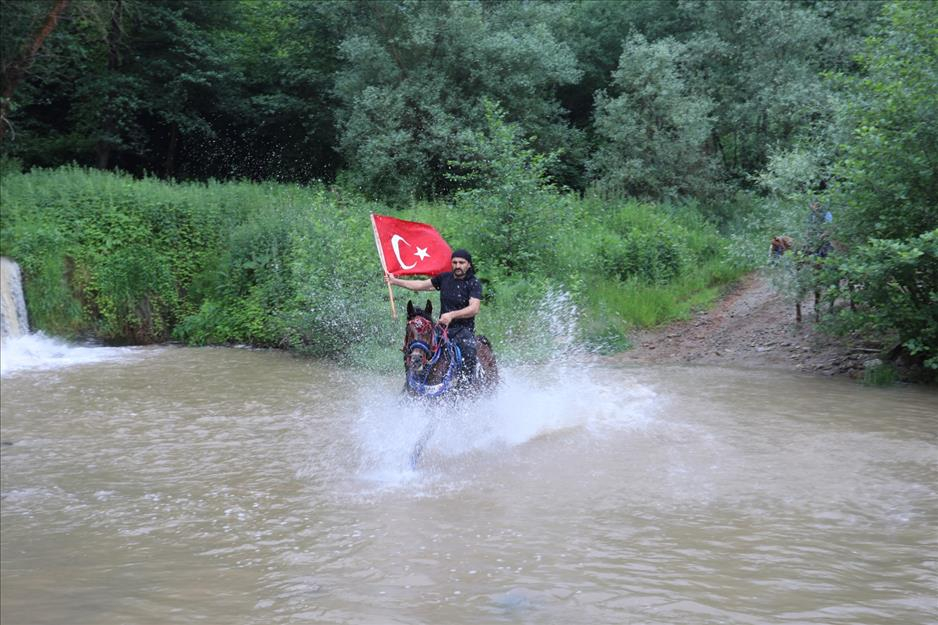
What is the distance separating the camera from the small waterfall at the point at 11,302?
19.3 m

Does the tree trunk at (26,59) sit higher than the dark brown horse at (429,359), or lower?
higher

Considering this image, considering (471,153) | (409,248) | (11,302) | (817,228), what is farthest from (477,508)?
(471,153)

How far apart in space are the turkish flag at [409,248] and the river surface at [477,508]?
187cm

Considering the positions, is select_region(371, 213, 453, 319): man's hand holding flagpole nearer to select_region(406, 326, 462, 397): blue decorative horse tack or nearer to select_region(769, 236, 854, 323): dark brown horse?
select_region(406, 326, 462, 397): blue decorative horse tack

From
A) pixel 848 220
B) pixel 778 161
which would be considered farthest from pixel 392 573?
pixel 778 161

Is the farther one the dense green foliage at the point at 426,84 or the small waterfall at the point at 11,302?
the dense green foliage at the point at 426,84

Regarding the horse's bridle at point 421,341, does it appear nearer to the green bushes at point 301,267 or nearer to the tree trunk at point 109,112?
the green bushes at point 301,267

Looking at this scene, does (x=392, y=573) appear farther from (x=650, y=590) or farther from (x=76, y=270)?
(x=76, y=270)

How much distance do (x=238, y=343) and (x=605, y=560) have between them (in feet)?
48.1

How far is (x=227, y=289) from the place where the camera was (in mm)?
21359

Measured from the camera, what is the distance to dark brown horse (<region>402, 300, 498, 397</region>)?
32.6 ft

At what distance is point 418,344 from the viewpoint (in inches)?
390

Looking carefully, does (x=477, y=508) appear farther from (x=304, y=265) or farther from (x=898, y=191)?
(x=304, y=265)

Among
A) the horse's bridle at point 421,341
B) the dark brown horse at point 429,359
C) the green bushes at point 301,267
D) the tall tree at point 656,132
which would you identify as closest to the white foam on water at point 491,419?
the dark brown horse at point 429,359
